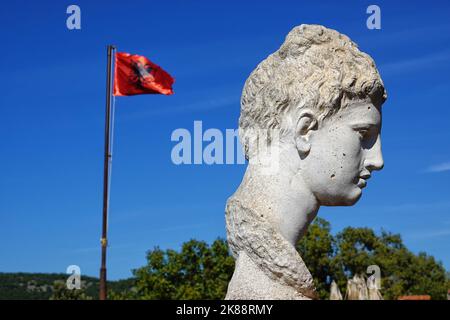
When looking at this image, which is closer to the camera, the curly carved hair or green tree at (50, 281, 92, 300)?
the curly carved hair

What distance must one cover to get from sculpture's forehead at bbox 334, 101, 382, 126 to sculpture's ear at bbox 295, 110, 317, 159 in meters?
0.24

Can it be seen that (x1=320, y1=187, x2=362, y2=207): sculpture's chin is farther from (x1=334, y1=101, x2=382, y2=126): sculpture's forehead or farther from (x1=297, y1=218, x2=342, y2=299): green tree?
(x1=297, y1=218, x2=342, y2=299): green tree

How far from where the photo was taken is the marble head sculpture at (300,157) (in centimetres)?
607

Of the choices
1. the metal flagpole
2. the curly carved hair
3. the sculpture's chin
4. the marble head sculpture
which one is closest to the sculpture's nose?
the marble head sculpture

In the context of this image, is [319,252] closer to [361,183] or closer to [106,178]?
[106,178]

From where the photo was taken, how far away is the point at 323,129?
6.23 metres

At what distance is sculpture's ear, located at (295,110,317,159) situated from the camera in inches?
244

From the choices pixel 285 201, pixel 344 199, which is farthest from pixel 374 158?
pixel 285 201

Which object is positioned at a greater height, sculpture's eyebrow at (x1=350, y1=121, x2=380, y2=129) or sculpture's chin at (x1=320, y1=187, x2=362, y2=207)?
sculpture's eyebrow at (x1=350, y1=121, x2=380, y2=129)

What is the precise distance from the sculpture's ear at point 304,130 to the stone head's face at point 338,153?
0.09 feet

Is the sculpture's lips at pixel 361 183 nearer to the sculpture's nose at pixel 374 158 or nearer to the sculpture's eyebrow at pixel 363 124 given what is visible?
the sculpture's nose at pixel 374 158

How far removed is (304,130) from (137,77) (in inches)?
744
